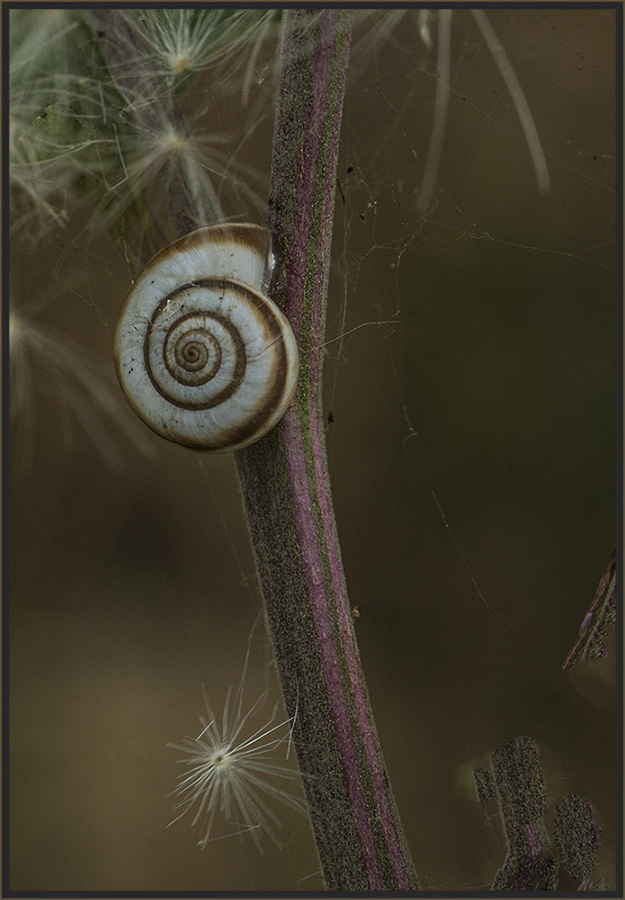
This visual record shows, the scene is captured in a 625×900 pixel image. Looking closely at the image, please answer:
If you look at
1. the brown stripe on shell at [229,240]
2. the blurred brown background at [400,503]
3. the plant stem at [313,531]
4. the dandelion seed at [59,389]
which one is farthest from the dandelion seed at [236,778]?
the brown stripe on shell at [229,240]

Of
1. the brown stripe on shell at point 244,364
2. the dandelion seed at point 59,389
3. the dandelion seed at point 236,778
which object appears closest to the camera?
the brown stripe on shell at point 244,364

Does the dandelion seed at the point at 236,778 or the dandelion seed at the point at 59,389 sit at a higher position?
the dandelion seed at the point at 59,389

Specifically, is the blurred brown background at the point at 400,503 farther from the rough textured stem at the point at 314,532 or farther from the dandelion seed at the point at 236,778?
the rough textured stem at the point at 314,532

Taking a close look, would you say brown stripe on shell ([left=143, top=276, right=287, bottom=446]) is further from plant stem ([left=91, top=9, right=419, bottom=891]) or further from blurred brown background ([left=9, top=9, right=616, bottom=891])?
blurred brown background ([left=9, top=9, right=616, bottom=891])

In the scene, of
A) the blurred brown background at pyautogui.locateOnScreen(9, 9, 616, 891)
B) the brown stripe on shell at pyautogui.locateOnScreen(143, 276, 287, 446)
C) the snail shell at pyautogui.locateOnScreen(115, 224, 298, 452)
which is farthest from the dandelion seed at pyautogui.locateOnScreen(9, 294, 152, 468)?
the brown stripe on shell at pyautogui.locateOnScreen(143, 276, 287, 446)

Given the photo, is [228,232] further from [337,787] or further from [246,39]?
[337,787]

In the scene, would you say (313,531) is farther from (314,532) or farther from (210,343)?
(210,343)

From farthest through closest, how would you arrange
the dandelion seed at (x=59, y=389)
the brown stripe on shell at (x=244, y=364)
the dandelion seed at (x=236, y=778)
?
the dandelion seed at (x=59, y=389), the dandelion seed at (x=236, y=778), the brown stripe on shell at (x=244, y=364)
